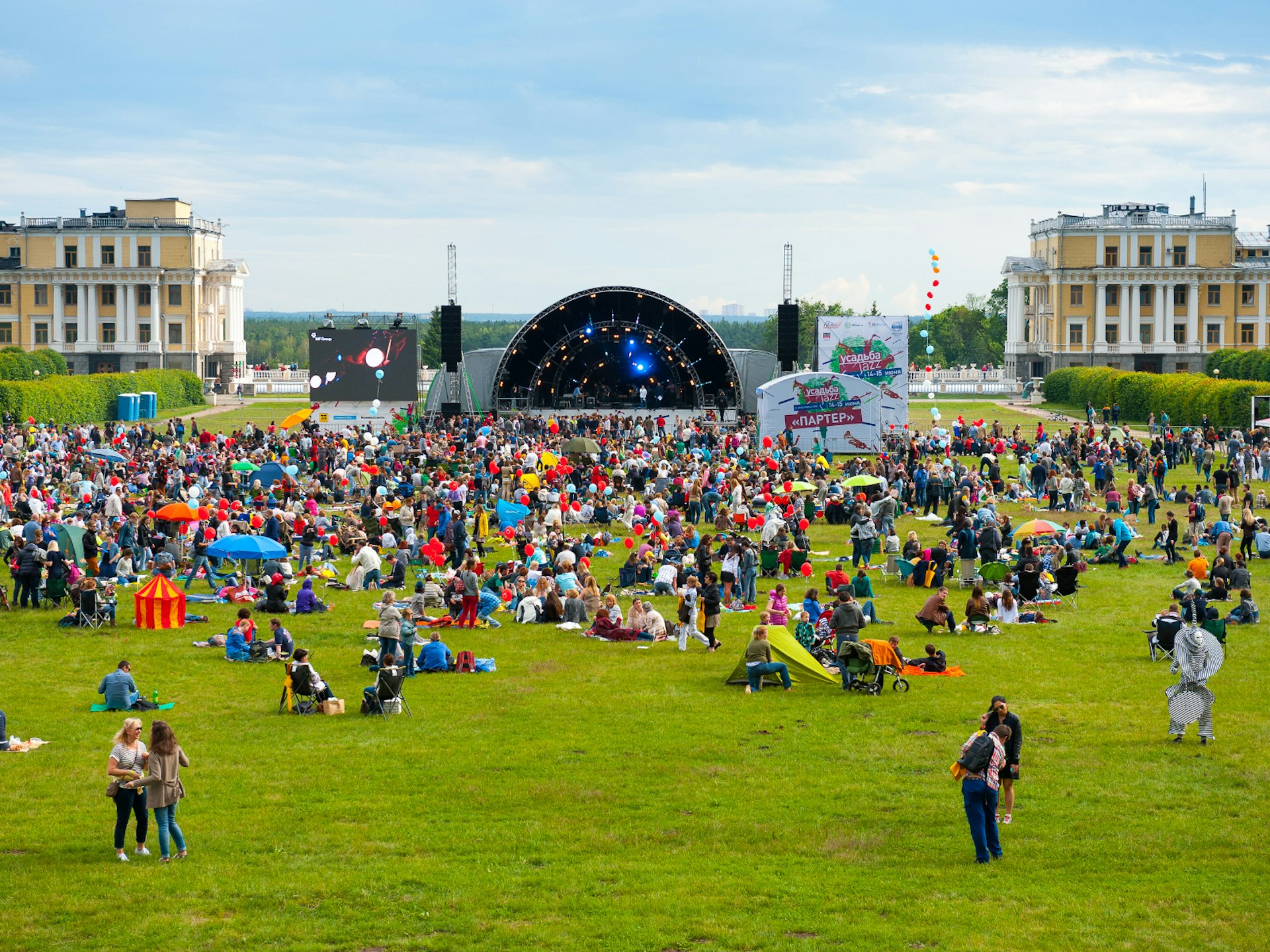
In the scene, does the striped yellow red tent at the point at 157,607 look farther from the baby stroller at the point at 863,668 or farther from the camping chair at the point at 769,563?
the baby stroller at the point at 863,668

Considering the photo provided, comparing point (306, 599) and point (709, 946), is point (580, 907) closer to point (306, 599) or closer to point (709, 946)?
point (709, 946)

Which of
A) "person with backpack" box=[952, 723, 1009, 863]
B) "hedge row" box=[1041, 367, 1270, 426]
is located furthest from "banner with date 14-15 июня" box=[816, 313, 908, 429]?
"person with backpack" box=[952, 723, 1009, 863]

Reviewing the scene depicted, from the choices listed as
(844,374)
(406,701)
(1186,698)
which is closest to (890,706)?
(1186,698)

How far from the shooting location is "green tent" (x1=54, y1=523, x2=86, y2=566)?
25375 mm

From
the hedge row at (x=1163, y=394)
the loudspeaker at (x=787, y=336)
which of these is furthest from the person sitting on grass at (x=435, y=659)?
the hedge row at (x=1163, y=394)

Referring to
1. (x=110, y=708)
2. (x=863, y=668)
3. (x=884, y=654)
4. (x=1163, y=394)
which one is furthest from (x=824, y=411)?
(x=110, y=708)

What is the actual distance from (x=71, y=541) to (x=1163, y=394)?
47718mm

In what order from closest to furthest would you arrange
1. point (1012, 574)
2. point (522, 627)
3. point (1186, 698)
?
1. point (1186, 698)
2. point (522, 627)
3. point (1012, 574)

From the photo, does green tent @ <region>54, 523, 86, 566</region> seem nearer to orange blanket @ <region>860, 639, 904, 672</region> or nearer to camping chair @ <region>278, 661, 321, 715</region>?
Answer: camping chair @ <region>278, 661, 321, 715</region>

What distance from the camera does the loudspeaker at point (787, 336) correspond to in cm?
5522

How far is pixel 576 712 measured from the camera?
16703mm

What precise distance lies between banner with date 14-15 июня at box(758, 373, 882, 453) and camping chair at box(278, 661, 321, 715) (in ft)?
103

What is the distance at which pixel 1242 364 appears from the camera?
7062 centimetres

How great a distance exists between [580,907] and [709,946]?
1154 mm
